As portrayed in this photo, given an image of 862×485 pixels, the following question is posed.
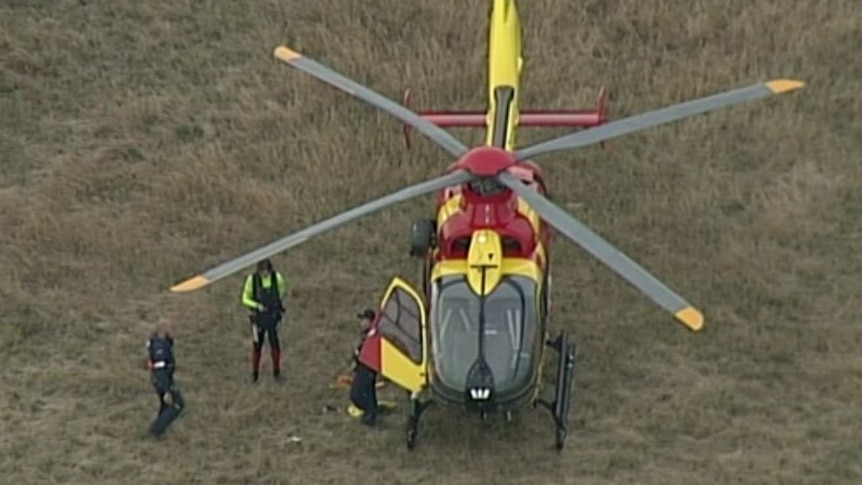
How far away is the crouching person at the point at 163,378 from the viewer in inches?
540

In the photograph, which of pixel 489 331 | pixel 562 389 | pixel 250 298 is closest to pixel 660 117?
pixel 489 331

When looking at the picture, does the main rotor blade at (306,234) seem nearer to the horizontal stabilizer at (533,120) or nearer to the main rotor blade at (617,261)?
the main rotor blade at (617,261)

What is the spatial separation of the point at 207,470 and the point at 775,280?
6.55 meters

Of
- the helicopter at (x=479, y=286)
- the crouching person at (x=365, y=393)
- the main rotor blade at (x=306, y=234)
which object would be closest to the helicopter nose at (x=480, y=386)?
the helicopter at (x=479, y=286)

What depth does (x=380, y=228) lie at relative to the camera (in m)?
18.0

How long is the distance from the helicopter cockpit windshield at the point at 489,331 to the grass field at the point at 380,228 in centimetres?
93

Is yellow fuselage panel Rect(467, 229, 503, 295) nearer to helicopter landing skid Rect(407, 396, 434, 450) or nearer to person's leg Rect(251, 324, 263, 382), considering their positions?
helicopter landing skid Rect(407, 396, 434, 450)

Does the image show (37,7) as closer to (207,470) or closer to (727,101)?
(207,470)

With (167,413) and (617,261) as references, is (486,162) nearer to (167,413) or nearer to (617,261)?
(617,261)

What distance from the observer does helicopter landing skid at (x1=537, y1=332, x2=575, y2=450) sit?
13703 millimetres

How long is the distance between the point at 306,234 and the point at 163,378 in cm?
253

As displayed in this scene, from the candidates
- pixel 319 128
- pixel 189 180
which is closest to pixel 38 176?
pixel 189 180

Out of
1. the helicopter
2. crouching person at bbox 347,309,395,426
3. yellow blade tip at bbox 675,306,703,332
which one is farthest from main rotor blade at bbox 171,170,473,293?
yellow blade tip at bbox 675,306,703,332

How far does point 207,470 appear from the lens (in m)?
13.5
